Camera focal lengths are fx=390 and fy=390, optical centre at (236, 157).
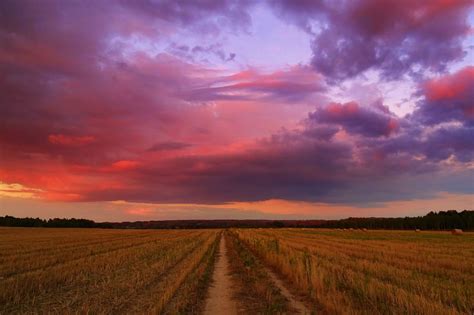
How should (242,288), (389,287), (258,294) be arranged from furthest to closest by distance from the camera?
(242,288) → (258,294) → (389,287)

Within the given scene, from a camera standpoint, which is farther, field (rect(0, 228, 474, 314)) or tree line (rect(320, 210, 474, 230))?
tree line (rect(320, 210, 474, 230))

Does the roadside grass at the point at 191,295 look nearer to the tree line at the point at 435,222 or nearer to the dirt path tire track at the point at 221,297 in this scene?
the dirt path tire track at the point at 221,297

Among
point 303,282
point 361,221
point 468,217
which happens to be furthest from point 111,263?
point 361,221

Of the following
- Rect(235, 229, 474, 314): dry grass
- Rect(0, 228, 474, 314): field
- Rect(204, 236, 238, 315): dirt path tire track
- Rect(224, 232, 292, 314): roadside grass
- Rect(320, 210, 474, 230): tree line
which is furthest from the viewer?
Rect(320, 210, 474, 230): tree line

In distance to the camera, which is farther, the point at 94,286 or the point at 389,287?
the point at 94,286

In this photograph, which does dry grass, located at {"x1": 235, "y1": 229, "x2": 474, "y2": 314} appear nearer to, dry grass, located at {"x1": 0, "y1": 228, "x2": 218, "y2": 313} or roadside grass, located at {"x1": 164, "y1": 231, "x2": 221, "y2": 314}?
roadside grass, located at {"x1": 164, "y1": 231, "x2": 221, "y2": 314}

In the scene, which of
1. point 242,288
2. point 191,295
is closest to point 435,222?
point 242,288

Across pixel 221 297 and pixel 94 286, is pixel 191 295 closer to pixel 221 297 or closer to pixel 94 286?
pixel 221 297

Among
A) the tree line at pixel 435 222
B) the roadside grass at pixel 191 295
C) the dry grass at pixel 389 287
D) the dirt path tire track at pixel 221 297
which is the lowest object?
the dirt path tire track at pixel 221 297

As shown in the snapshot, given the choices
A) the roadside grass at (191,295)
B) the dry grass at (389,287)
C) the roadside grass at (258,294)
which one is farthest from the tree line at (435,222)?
the roadside grass at (191,295)

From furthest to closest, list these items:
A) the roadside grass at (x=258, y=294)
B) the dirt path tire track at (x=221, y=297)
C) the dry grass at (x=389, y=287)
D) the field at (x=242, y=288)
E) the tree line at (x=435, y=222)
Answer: the tree line at (x=435, y=222), the roadside grass at (x=258, y=294), the dirt path tire track at (x=221, y=297), the field at (x=242, y=288), the dry grass at (x=389, y=287)

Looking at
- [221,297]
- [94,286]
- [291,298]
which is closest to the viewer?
[291,298]

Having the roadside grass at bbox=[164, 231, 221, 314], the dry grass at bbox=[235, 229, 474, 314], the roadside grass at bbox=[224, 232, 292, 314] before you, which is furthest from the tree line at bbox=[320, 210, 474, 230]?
the roadside grass at bbox=[164, 231, 221, 314]

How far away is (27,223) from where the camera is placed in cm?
14775
